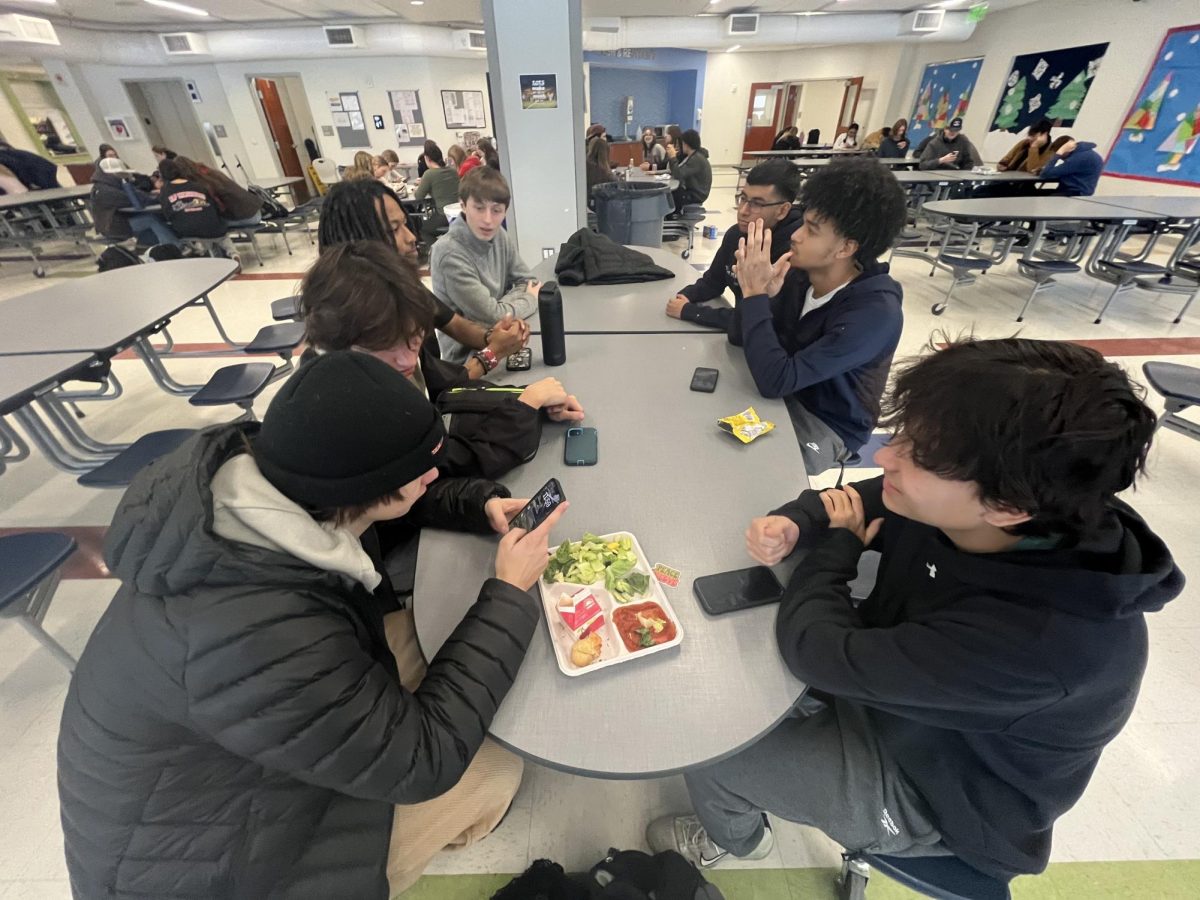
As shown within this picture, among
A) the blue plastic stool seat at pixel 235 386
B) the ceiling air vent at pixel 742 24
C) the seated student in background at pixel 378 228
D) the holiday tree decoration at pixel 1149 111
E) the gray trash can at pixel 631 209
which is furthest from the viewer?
the ceiling air vent at pixel 742 24

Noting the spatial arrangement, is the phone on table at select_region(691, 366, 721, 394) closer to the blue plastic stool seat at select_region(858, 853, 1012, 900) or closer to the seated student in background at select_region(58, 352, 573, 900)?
the seated student in background at select_region(58, 352, 573, 900)

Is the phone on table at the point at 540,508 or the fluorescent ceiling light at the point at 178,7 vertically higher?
the fluorescent ceiling light at the point at 178,7

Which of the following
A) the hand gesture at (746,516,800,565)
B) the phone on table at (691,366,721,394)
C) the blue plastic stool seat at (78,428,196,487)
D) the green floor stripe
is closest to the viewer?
the hand gesture at (746,516,800,565)

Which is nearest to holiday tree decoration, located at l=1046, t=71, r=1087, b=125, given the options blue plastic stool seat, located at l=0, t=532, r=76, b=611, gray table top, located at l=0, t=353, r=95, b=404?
gray table top, located at l=0, t=353, r=95, b=404

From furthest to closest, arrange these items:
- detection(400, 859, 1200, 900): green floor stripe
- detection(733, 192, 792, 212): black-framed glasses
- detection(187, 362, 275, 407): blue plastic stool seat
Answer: detection(187, 362, 275, 407): blue plastic stool seat
detection(733, 192, 792, 212): black-framed glasses
detection(400, 859, 1200, 900): green floor stripe

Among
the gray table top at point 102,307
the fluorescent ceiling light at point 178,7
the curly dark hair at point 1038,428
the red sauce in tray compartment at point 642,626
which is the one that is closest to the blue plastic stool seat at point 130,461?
the gray table top at point 102,307

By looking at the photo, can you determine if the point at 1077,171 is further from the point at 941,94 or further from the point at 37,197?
the point at 37,197

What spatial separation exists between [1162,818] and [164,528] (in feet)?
7.53

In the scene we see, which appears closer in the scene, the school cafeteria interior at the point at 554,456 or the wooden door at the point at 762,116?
the school cafeteria interior at the point at 554,456

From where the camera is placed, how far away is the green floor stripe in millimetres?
1201

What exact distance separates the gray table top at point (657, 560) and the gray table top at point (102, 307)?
6.27 feet

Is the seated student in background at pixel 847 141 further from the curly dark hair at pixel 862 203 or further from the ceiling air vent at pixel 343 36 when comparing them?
the curly dark hair at pixel 862 203

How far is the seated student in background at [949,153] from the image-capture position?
7258mm

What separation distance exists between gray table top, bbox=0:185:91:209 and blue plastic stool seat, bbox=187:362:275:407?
19.8ft
